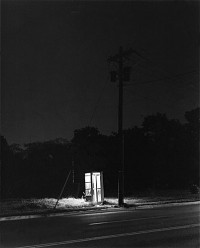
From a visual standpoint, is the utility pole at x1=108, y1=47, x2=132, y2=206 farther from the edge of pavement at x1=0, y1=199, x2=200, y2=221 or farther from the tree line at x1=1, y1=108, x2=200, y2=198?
the tree line at x1=1, y1=108, x2=200, y2=198

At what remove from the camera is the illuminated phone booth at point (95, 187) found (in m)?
26.5

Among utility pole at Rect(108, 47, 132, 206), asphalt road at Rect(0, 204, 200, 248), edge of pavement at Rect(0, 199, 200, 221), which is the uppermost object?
utility pole at Rect(108, 47, 132, 206)

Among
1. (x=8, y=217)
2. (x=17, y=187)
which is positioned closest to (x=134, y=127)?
(x=17, y=187)

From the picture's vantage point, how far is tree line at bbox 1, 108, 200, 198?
4044 centimetres

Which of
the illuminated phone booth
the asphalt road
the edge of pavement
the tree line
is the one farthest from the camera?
the tree line

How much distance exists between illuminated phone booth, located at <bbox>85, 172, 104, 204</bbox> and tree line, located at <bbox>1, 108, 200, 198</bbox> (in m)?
6.20

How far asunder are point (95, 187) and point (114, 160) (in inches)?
730

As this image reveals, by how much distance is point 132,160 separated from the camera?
4647cm

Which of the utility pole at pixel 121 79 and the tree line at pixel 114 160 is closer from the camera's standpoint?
the utility pole at pixel 121 79

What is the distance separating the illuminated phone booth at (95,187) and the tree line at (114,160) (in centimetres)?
620

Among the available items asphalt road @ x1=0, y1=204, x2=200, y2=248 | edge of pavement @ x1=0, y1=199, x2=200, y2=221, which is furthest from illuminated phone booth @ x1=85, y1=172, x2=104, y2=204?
asphalt road @ x1=0, y1=204, x2=200, y2=248

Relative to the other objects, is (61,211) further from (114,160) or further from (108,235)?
(114,160)

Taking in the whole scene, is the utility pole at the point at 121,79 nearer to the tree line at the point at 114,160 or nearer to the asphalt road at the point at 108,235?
the tree line at the point at 114,160

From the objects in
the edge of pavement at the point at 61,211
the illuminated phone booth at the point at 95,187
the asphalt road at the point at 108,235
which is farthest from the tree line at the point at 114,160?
the asphalt road at the point at 108,235
